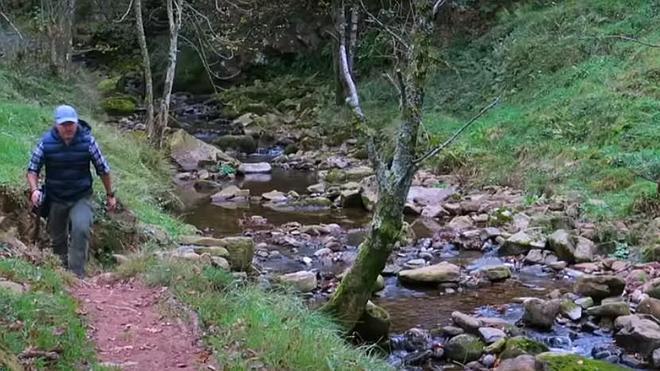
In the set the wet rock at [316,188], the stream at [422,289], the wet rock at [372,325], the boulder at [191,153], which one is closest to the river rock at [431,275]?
the stream at [422,289]

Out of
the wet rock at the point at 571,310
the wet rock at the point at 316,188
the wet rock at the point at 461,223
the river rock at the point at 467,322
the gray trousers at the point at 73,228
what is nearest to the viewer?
the gray trousers at the point at 73,228

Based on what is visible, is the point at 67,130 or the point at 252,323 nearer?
the point at 252,323

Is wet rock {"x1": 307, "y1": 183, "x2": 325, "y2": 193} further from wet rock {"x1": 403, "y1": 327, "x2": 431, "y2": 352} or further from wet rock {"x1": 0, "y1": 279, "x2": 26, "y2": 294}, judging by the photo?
wet rock {"x1": 0, "y1": 279, "x2": 26, "y2": 294}

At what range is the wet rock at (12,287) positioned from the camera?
5.51 meters

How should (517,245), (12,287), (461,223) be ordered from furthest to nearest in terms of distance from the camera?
1. (461,223)
2. (517,245)
3. (12,287)

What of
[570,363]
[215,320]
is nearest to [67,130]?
[215,320]

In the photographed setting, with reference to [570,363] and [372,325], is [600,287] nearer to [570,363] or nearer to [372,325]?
[570,363]

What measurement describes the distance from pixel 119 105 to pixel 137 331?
74.4 feet

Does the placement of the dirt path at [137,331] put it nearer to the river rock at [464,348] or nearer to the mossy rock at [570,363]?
the river rock at [464,348]

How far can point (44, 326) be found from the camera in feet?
16.4

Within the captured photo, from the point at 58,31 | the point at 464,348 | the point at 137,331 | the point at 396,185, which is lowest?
the point at 464,348

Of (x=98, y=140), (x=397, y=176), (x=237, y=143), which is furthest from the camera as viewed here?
(x=237, y=143)

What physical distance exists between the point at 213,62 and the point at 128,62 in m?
4.96

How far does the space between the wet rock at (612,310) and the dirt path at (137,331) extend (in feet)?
16.4
